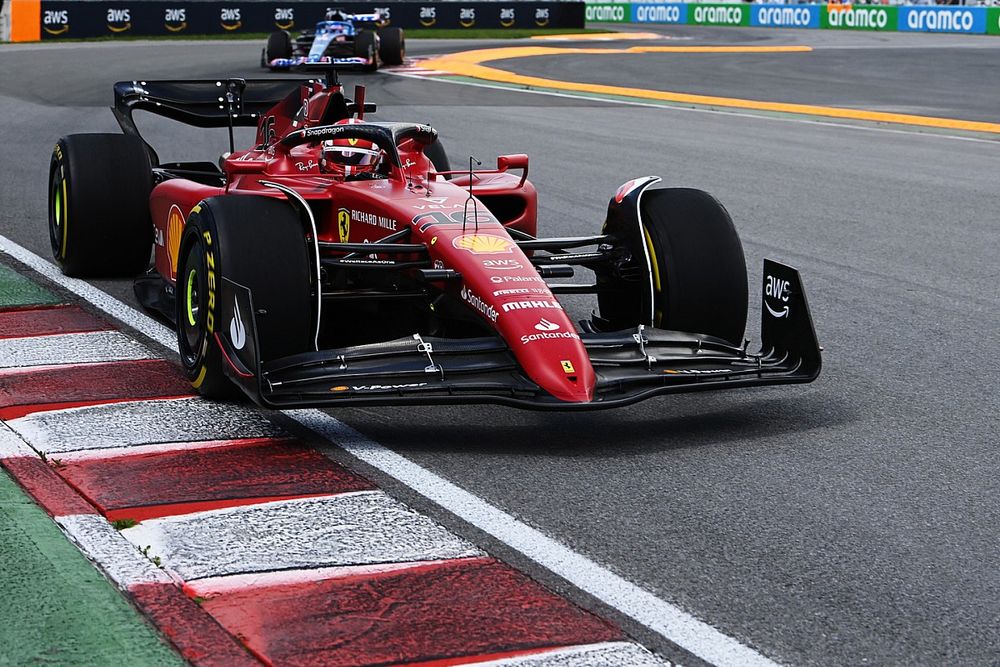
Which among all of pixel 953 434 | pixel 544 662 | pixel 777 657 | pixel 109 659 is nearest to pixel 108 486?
pixel 109 659

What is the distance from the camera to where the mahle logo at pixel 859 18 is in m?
47.7

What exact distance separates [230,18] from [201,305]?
3536 centimetres

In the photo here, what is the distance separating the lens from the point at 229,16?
130ft

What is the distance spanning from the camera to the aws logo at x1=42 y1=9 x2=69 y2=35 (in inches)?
1436

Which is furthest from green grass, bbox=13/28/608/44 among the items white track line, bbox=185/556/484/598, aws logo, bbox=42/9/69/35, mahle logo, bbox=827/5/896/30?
white track line, bbox=185/556/484/598

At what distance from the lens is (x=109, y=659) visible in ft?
11.5

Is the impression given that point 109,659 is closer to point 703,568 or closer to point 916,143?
point 703,568

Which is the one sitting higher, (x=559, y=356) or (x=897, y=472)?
(x=559, y=356)

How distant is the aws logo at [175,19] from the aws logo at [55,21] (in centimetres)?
258

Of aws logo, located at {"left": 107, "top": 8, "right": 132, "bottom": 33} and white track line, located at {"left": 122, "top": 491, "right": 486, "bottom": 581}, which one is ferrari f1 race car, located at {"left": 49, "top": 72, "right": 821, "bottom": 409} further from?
aws logo, located at {"left": 107, "top": 8, "right": 132, "bottom": 33}

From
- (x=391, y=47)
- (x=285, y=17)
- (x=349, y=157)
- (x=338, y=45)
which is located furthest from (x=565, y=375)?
(x=285, y=17)

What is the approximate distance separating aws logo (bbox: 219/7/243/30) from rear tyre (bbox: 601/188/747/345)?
1381 inches

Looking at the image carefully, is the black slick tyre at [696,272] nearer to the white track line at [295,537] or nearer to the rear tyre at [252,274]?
the rear tyre at [252,274]

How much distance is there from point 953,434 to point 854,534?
4.19ft
